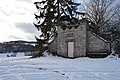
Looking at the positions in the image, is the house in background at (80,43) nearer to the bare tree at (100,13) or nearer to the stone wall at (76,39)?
the stone wall at (76,39)

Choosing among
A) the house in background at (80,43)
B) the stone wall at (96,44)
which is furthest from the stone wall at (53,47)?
the stone wall at (96,44)

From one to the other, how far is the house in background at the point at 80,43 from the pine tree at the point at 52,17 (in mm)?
2141

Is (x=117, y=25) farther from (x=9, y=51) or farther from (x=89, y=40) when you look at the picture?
(x=9, y=51)

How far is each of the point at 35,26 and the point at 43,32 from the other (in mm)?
1633

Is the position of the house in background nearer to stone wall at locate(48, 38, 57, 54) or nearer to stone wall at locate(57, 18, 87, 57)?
stone wall at locate(57, 18, 87, 57)

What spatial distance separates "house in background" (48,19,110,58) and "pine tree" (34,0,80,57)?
2.14 metres

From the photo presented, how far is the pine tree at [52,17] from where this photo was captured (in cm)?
3359

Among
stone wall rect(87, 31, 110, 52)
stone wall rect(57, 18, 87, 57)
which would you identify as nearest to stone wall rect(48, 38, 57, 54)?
stone wall rect(57, 18, 87, 57)

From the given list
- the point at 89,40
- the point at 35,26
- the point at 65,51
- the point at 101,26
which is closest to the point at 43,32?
the point at 35,26

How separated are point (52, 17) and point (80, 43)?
5844 millimetres

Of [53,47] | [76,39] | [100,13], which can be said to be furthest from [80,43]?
[100,13]

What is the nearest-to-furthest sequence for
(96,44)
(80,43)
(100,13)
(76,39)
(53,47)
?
(96,44), (80,43), (76,39), (53,47), (100,13)

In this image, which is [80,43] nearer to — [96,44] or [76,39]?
[76,39]

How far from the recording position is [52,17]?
33.7 metres
